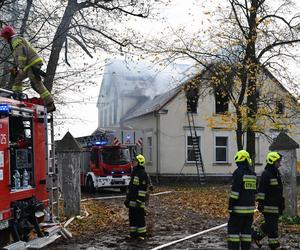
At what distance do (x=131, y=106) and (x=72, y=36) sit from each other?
77.3 ft

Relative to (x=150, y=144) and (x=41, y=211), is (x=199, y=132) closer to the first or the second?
(x=150, y=144)

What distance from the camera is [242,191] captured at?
808 cm

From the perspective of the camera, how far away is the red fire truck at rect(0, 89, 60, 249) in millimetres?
7273

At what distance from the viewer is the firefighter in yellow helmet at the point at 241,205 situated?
7.99 meters

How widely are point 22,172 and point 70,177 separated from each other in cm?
493

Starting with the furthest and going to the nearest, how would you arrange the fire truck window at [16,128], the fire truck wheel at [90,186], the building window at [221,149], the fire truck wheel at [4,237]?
the building window at [221,149] < the fire truck wheel at [90,186] < the fire truck window at [16,128] < the fire truck wheel at [4,237]

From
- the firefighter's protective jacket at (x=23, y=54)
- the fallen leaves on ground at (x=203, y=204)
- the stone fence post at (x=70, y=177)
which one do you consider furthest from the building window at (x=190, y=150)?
the firefighter's protective jacket at (x=23, y=54)

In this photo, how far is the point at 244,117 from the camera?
2025 cm

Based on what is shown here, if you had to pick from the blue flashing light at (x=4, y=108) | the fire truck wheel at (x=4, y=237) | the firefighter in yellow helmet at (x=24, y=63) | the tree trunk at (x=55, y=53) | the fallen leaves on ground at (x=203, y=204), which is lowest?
the fallen leaves on ground at (x=203, y=204)

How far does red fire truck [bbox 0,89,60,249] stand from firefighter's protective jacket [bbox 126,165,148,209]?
2.03 meters

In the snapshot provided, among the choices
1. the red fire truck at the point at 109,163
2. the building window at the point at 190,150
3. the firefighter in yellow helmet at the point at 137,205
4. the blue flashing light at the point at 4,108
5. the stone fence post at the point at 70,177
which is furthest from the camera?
the building window at the point at 190,150

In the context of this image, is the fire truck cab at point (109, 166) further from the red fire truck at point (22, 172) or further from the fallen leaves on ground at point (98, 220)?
the red fire truck at point (22, 172)

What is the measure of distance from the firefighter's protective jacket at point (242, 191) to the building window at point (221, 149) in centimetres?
2377

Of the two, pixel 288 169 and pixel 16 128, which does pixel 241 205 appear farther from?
pixel 288 169
